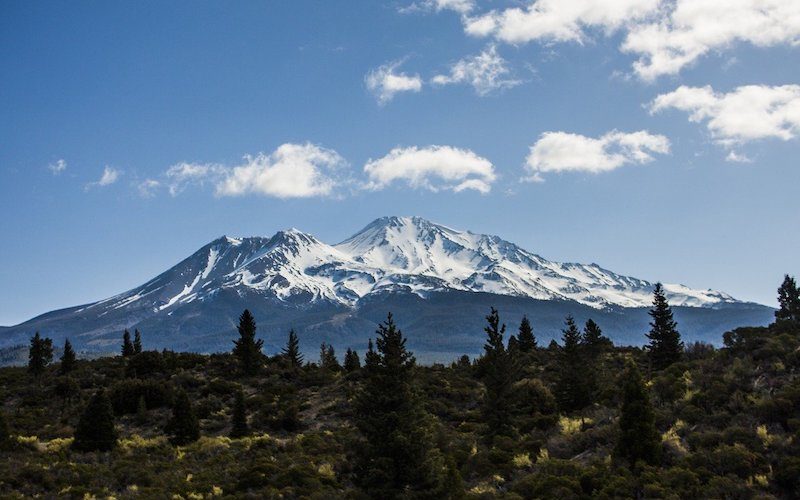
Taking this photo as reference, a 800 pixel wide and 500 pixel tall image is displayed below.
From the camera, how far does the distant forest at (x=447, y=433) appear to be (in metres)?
20.7

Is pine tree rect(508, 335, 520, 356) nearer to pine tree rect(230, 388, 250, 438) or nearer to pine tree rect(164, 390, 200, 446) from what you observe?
pine tree rect(230, 388, 250, 438)

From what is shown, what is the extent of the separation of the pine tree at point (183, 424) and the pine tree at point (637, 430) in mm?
24216

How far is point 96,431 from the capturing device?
103 ft

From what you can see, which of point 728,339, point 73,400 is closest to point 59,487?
point 73,400

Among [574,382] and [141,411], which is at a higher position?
[574,382]

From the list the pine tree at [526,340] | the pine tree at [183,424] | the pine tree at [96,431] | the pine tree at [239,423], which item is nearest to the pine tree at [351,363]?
the pine tree at [526,340]

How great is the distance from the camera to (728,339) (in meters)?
35.4

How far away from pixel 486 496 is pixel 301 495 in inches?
290

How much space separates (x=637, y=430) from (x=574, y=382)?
1386cm

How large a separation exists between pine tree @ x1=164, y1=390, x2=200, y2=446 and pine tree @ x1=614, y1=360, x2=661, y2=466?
2422cm

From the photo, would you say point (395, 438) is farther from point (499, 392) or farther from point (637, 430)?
point (499, 392)

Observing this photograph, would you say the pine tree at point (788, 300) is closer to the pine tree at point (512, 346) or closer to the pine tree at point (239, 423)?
the pine tree at point (512, 346)

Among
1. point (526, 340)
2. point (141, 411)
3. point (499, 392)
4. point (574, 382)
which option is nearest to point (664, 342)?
point (574, 382)

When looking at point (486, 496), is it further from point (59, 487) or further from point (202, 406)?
point (202, 406)
